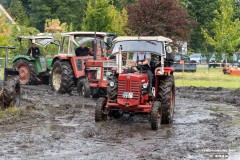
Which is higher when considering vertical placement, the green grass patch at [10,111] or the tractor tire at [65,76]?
the tractor tire at [65,76]

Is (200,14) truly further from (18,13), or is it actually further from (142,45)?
(142,45)

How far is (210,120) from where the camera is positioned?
14.0m

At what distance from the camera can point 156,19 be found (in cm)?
3525

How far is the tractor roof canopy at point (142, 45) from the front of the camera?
13469 millimetres

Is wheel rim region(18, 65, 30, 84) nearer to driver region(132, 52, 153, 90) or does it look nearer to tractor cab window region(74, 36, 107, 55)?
tractor cab window region(74, 36, 107, 55)

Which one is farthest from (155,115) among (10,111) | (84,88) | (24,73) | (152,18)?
(152,18)

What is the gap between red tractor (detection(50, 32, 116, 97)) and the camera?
736 inches

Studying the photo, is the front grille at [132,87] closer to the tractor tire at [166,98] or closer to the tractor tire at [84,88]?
the tractor tire at [166,98]

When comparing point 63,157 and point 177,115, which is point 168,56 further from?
point 63,157

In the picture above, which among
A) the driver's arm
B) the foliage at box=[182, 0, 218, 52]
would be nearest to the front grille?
the driver's arm

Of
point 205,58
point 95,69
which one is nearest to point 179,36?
point 205,58

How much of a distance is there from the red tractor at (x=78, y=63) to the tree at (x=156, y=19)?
14.6m

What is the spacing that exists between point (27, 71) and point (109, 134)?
12.8 m

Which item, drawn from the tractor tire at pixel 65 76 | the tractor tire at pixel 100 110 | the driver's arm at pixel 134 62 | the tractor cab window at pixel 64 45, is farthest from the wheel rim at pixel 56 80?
the tractor tire at pixel 100 110
